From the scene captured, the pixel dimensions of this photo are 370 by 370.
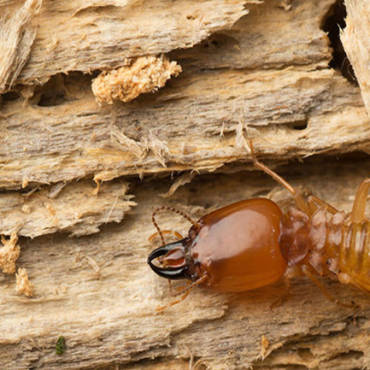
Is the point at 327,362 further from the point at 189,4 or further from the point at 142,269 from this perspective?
the point at 189,4

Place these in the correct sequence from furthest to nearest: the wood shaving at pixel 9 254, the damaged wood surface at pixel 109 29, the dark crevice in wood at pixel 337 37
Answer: the dark crevice in wood at pixel 337 37
the wood shaving at pixel 9 254
the damaged wood surface at pixel 109 29

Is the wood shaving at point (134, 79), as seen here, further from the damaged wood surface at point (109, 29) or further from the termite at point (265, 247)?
the termite at point (265, 247)

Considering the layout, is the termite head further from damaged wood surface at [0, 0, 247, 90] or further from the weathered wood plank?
damaged wood surface at [0, 0, 247, 90]

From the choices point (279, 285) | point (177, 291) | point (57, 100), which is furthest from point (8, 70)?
point (279, 285)

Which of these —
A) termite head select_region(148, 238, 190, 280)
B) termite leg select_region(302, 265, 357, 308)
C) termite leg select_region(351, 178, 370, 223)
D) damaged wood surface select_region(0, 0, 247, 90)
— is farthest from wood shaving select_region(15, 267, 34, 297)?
termite leg select_region(351, 178, 370, 223)

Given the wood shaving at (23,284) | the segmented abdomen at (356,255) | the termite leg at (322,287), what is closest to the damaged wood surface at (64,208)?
the wood shaving at (23,284)

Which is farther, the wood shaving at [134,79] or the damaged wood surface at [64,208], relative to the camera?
the damaged wood surface at [64,208]

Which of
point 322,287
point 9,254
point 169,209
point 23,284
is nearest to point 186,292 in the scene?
point 169,209
